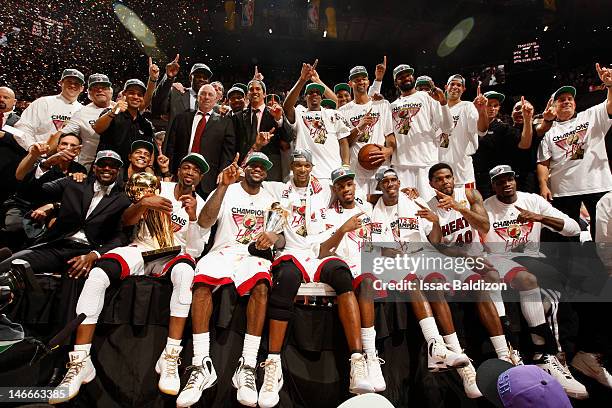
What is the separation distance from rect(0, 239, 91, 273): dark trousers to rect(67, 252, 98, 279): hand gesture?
0.15 meters

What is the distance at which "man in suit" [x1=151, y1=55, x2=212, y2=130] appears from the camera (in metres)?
5.27

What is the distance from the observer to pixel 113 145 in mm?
4578

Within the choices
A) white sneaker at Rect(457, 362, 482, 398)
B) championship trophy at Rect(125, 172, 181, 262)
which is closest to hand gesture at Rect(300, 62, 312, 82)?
championship trophy at Rect(125, 172, 181, 262)

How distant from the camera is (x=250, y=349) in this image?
3010 mm

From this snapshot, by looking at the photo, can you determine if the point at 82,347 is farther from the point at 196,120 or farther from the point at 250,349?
the point at 196,120

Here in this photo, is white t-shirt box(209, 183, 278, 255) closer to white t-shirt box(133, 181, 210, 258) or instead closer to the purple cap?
white t-shirt box(133, 181, 210, 258)

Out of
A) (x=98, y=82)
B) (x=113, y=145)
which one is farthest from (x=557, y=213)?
(x=98, y=82)

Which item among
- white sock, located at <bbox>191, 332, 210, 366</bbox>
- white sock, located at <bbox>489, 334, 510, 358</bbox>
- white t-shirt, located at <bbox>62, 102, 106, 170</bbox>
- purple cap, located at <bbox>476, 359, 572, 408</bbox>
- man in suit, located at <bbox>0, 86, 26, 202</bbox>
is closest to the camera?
purple cap, located at <bbox>476, 359, 572, 408</bbox>

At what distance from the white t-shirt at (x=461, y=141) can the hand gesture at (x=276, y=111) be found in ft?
7.19

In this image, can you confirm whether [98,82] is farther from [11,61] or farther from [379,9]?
[379,9]

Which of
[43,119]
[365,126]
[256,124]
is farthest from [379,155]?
[43,119]

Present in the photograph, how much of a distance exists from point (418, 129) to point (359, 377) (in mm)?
3436

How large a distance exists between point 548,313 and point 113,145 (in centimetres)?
470

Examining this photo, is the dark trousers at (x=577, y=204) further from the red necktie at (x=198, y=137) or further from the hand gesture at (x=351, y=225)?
the red necktie at (x=198, y=137)
